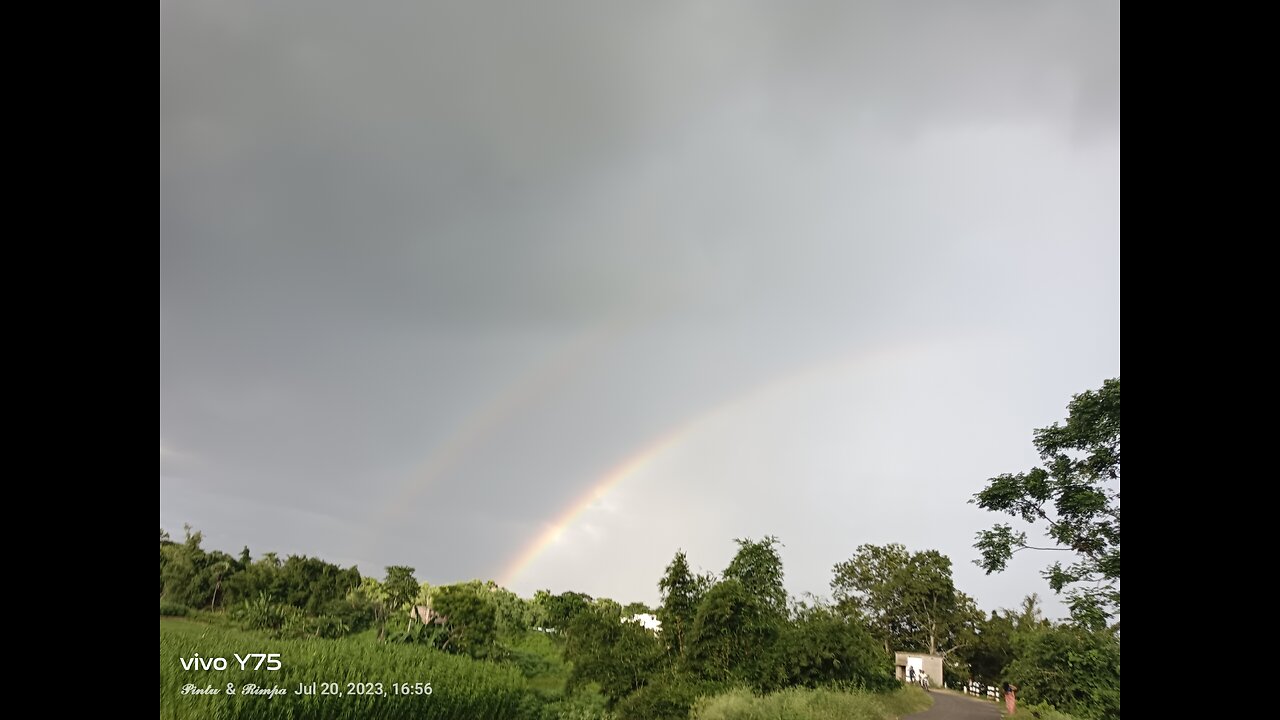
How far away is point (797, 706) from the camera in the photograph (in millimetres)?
8227

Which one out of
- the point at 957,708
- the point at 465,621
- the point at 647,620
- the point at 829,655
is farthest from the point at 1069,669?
the point at 465,621

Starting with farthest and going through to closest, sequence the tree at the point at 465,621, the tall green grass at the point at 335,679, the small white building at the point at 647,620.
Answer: the tree at the point at 465,621, the small white building at the point at 647,620, the tall green grass at the point at 335,679

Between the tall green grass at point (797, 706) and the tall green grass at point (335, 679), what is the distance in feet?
7.90

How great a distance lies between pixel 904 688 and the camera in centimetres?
927

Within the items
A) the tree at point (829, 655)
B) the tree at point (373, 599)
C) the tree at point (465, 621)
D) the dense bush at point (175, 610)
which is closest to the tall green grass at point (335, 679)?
the dense bush at point (175, 610)

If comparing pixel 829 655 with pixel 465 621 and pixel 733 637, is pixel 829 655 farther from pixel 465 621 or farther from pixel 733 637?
pixel 465 621

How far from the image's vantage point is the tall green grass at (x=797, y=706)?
8164mm

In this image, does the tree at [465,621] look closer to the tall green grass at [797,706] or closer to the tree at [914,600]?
the tall green grass at [797,706]

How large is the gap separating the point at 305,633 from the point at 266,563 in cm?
128

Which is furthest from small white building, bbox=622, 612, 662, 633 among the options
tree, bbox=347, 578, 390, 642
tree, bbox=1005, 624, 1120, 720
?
tree, bbox=1005, 624, 1120, 720

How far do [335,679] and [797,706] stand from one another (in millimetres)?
5371
